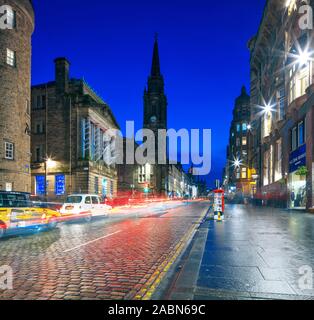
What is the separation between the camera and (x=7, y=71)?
30406 millimetres

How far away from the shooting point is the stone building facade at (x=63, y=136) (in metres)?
44.2

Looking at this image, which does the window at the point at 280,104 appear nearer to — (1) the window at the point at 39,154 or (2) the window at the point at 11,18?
(2) the window at the point at 11,18

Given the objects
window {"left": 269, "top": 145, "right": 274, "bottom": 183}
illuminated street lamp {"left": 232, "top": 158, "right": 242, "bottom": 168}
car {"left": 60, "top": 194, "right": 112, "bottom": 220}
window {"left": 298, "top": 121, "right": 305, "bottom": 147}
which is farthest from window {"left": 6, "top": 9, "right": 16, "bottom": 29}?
illuminated street lamp {"left": 232, "top": 158, "right": 242, "bottom": 168}

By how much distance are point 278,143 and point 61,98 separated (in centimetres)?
2945

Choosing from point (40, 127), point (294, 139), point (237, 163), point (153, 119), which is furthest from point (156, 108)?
point (294, 139)

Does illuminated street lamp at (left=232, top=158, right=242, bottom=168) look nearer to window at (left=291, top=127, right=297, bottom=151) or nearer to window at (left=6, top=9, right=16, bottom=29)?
window at (left=291, top=127, right=297, bottom=151)

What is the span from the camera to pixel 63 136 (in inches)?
1781

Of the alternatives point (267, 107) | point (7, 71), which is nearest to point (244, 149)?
point (267, 107)

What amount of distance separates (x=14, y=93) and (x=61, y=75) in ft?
49.2

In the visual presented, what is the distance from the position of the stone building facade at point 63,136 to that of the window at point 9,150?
12.5 m

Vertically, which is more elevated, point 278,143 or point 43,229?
point 278,143

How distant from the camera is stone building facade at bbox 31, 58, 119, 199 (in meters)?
44.2
